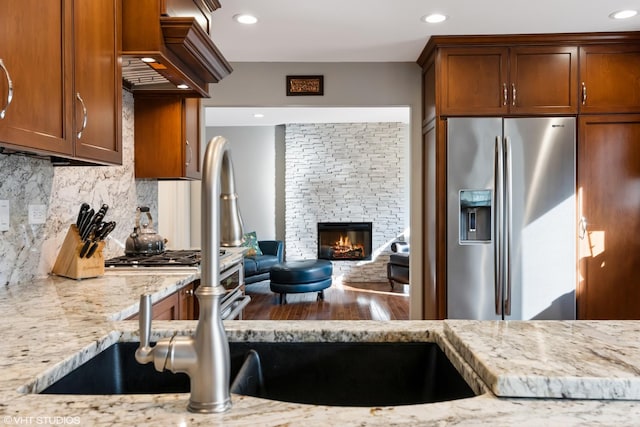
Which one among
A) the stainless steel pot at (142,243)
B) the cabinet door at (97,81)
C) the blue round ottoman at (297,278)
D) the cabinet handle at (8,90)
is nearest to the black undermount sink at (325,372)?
the cabinet handle at (8,90)

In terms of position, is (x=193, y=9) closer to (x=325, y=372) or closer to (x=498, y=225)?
(x=325, y=372)

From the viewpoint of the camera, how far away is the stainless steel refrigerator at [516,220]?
3.42 metres

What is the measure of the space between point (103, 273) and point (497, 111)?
9.31 ft

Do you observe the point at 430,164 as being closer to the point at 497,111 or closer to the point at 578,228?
the point at 497,111

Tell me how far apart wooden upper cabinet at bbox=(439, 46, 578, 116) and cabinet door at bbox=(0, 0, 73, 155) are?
2.59 meters

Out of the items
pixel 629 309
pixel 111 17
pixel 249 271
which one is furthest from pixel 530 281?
pixel 249 271

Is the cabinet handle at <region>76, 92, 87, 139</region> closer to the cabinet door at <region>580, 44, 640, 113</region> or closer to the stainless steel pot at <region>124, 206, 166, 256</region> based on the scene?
the stainless steel pot at <region>124, 206, 166, 256</region>

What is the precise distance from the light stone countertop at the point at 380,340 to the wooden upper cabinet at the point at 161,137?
180 cm

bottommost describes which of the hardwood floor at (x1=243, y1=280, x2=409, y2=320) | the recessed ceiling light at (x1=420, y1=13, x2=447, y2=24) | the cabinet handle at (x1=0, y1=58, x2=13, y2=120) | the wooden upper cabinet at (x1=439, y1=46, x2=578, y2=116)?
the hardwood floor at (x1=243, y1=280, x2=409, y2=320)

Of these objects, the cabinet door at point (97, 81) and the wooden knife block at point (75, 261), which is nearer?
the cabinet door at point (97, 81)

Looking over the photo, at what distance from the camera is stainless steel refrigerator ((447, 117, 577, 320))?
3424mm

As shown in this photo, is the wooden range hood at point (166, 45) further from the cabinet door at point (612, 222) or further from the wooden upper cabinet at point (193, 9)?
the cabinet door at point (612, 222)

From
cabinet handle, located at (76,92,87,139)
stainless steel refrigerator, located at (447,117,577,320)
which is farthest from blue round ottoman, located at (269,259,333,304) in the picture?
cabinet handle, located at (76,92,87,139)

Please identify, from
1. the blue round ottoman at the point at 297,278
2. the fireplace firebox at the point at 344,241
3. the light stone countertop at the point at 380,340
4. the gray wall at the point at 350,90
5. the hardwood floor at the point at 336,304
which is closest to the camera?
the light stone countertop at the point at 380,340
